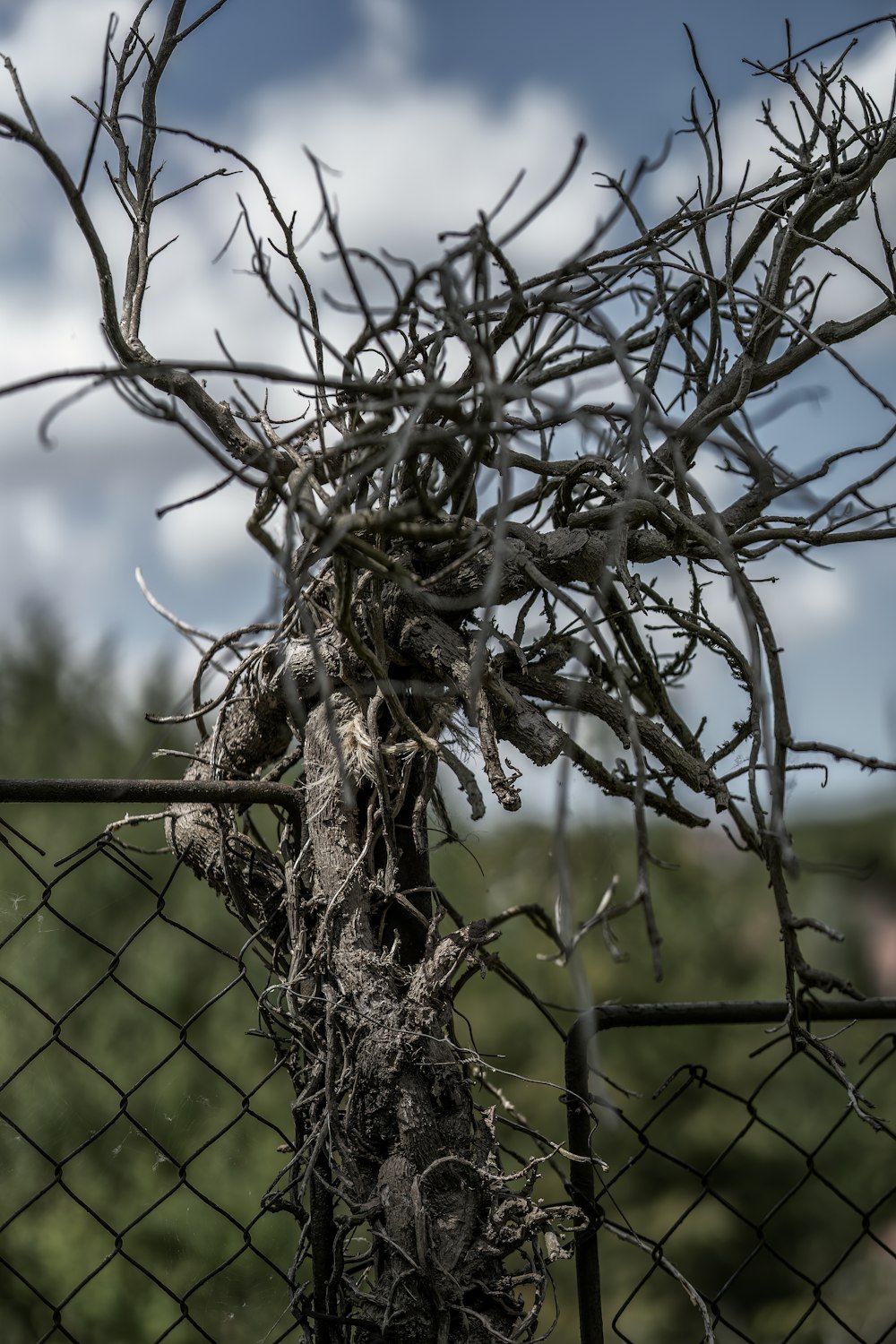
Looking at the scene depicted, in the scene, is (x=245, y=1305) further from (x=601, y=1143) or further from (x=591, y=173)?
(x=601, y=1143)

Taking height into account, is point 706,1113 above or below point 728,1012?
above

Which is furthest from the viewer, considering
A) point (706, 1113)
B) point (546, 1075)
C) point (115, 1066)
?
point (706, 1113)

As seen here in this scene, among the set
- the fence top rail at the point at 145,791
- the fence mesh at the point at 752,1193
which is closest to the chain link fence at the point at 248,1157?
the fence mesh at the point at 752,1193

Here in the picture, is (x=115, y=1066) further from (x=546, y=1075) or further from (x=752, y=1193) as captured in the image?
(x=752, y=1193)

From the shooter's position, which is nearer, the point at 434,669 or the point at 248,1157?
the point at 434,669

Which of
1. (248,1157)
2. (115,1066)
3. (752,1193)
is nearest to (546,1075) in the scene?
(752,1193)

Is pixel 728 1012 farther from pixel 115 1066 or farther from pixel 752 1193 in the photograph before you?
pixel 752 1193

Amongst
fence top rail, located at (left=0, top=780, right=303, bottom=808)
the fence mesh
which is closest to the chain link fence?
the fence mesh

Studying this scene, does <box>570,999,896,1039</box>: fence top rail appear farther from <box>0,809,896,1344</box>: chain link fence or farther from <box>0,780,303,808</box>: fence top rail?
<box>0,809,896,1344</box>: chain link fence

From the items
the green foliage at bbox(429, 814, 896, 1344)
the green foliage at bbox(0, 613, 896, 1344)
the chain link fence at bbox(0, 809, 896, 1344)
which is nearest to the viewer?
the chain link fence at bbox(0, 809, 896, 1344)

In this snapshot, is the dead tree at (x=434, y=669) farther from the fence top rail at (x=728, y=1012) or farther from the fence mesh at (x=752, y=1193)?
the fence mesh at (x=752, y=1193)

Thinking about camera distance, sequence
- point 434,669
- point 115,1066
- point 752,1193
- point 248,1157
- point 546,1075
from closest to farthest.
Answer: point 434,669, point 248,1157, point 115,1066, point 546,1075, point 752,1193

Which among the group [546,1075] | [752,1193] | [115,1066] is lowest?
[115,1066]

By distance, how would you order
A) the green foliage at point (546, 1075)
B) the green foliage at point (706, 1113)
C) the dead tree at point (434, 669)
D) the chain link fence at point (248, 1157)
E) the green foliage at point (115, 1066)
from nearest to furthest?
1. the dead tree at point (434, 669)
2. the green foliage at point (115, 1066)
3. the chain link fence at point (248, 1157)
4. the green foliage at point (546, 1075)
5. the green foliage at point (706, 1113)
